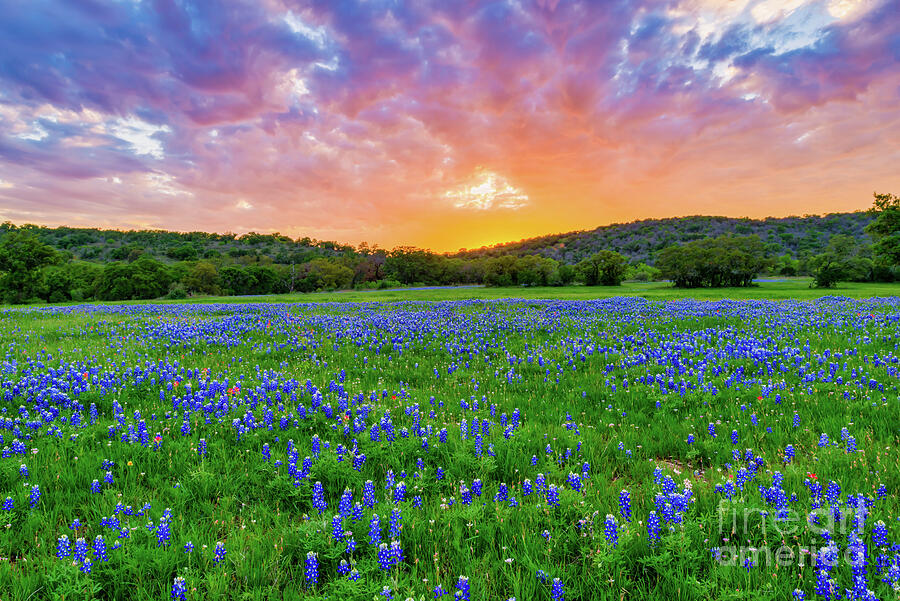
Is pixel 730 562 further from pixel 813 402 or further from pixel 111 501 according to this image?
pixel 111 501

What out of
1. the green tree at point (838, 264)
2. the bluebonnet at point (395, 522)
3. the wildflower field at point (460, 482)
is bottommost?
the wildflower field at point (460, 482)

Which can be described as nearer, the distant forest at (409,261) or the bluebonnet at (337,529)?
the bluebonnet at (337,529)

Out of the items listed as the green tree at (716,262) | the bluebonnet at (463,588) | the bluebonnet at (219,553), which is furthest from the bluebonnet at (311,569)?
the green tree at (716,262)

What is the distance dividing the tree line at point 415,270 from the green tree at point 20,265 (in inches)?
5.0

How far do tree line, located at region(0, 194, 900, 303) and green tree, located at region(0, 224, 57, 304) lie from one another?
0.42 feet

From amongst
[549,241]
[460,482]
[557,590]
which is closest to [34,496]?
[460,482]

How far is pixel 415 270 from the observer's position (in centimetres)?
12481

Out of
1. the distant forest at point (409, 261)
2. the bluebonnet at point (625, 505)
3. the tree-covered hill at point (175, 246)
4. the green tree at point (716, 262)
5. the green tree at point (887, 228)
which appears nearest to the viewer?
the bluebonnet at point (625, 505)

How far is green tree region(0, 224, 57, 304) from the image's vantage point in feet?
212

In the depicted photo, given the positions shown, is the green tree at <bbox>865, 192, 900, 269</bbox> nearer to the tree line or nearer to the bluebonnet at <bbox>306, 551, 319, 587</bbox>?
the tree line

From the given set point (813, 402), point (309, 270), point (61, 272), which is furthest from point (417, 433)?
point (309, 270)

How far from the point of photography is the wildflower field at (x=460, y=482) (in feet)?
8.40

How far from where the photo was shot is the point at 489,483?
3.93 metres

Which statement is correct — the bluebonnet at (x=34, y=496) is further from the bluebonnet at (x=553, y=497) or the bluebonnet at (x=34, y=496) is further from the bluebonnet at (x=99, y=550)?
the bluebonnet at (x=553, y=497)
